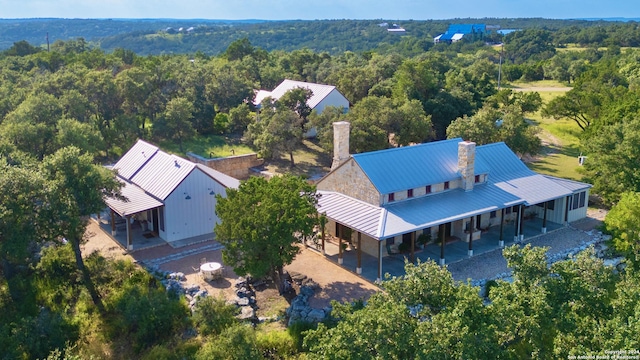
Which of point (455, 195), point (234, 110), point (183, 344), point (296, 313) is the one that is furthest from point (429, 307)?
point (234, 110)

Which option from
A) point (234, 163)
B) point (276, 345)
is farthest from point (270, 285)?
point (234, 163)

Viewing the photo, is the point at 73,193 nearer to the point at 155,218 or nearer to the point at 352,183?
the point at 155,218

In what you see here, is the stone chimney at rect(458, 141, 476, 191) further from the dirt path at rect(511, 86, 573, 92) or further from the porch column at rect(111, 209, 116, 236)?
the dirt path at rect(511, 86, 573, 92)

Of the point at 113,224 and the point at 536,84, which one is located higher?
the point at 536,84

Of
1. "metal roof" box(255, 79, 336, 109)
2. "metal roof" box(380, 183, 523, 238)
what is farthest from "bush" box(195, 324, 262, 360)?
"metal roof" box(255, 79, 336, 109)

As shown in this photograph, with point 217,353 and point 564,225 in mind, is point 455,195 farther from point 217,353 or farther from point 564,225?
point 217,353

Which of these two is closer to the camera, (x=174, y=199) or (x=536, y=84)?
(x=174, y=199)

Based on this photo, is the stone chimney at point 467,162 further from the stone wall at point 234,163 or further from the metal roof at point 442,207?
the stone wall at point 234,163
